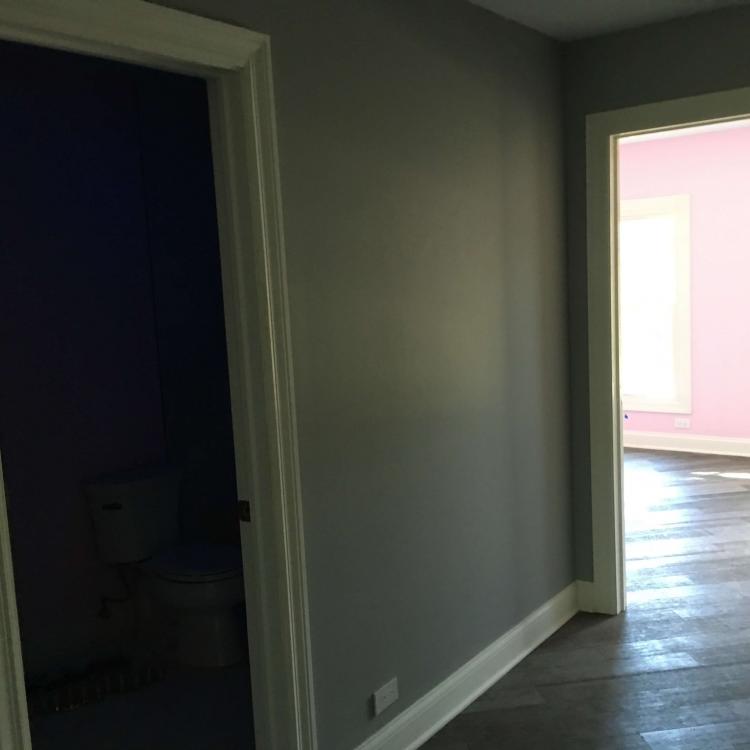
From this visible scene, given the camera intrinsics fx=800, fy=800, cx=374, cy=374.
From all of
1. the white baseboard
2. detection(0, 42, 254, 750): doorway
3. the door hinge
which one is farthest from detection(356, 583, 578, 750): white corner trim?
the white baseboard

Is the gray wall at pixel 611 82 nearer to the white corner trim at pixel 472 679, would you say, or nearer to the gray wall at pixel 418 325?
the gray wall at pixel 418 325

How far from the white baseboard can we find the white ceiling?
13.3 feet

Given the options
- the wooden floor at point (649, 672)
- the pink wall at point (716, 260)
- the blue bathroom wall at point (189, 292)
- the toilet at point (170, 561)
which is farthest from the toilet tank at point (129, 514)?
the pink wall at point (716, 260)

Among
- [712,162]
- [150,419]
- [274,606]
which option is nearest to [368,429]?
[274,606]

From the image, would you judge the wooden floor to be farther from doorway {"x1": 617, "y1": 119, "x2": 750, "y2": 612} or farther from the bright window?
the bright window

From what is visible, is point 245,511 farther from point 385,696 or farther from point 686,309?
point 686,309

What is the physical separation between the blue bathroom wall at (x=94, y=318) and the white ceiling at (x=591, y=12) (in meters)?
1.30

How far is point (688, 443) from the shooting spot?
692cm

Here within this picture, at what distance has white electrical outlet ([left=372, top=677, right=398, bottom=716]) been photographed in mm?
2457

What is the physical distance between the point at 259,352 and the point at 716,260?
562cm

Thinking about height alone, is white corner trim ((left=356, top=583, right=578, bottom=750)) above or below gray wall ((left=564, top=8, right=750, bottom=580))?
below

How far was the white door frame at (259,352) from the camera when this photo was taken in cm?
193

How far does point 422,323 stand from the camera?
2631 millimetres

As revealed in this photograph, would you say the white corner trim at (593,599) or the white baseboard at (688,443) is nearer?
the white corner trim at (593,599)
